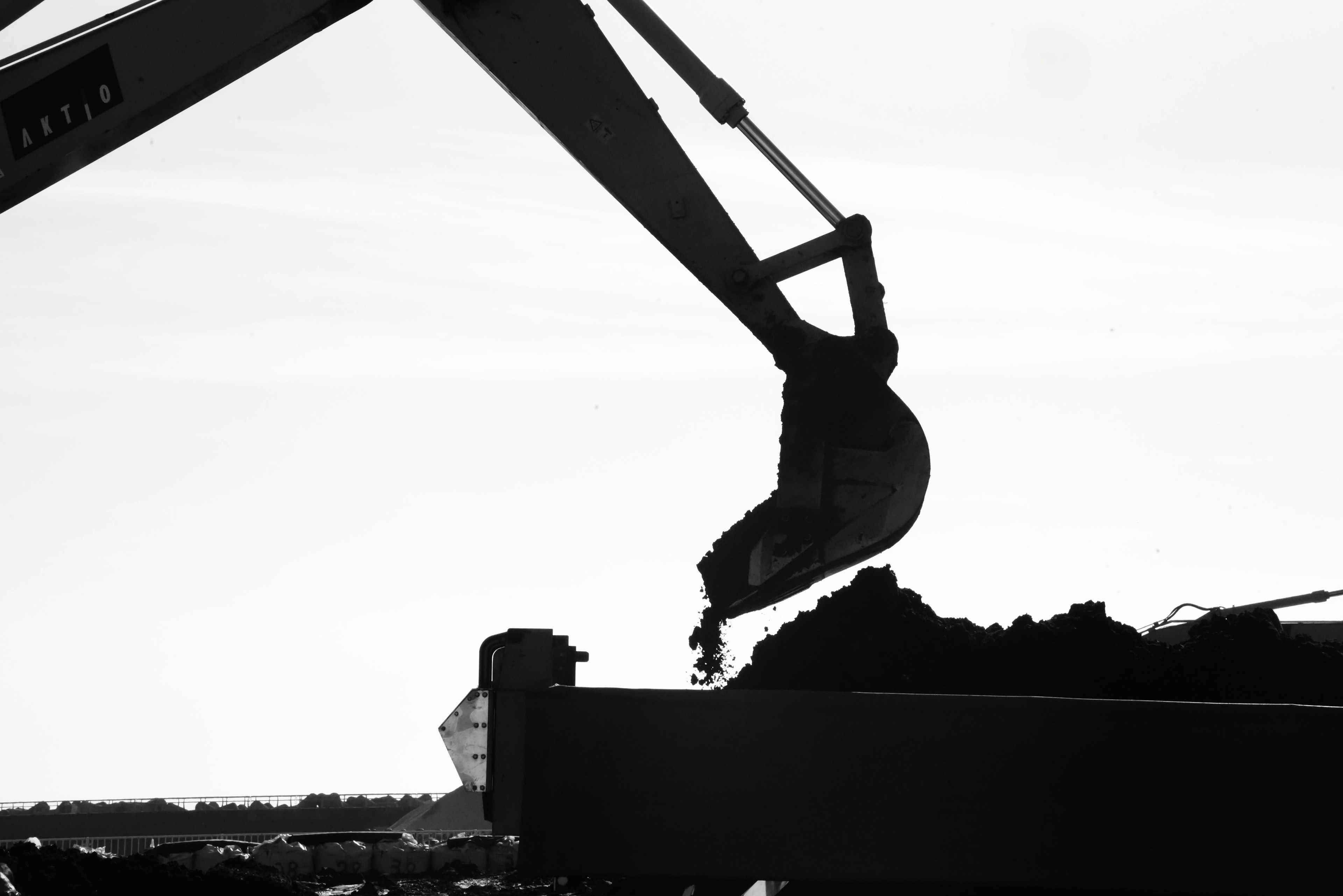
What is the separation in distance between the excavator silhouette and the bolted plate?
183cm

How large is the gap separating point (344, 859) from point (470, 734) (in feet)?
21.1

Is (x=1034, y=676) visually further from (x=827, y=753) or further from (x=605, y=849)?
(x=605, y=849)

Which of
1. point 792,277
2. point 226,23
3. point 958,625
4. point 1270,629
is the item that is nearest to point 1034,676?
point 958,625

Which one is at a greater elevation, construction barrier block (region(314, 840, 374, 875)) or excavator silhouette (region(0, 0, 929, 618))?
excavator silhouette (region(0, 0, 929, 618))

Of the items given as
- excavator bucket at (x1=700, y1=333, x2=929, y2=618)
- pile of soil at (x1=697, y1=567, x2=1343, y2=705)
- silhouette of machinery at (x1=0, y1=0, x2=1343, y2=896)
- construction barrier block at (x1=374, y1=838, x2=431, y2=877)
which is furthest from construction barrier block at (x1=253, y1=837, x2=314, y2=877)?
silhouette of machinery at (x1=0, y1=0, x2=1343, y2=896)

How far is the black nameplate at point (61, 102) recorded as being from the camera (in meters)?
5.86

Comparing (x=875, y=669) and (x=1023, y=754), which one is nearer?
(x=1023, y=754)

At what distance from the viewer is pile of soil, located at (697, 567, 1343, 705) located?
19.8 ft

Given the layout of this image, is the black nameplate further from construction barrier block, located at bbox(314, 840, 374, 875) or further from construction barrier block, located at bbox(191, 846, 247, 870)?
construction barrier block, located at bbox(314, 840, 374, 875)

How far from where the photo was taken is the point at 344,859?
11.0m

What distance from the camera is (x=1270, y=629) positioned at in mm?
6301

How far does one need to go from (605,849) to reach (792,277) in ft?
10.9

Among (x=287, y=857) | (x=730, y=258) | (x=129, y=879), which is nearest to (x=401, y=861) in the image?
(x=287, y=857)

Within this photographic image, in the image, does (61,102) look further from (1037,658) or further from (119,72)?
(1037,658)
